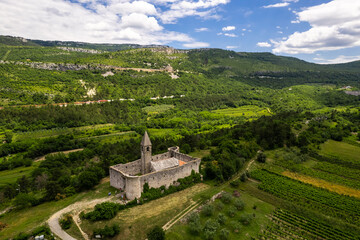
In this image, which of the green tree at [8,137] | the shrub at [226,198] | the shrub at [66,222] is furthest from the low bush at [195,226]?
the green tree at [8,137]

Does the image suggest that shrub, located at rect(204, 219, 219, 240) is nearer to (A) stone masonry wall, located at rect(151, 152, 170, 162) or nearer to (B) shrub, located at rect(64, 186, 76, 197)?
(A) stone masonry wall, located at rect(151, 152, 170, 162)

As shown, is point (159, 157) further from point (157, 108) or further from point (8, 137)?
point (157, 108)

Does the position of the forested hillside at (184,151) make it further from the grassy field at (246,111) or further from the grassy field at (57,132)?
the grassy field at (246,111)

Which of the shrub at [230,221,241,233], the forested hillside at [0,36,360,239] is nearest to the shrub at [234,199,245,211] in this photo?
the forested hillside at [0,36,360,239]

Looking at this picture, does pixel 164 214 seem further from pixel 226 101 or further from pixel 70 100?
pixel 226 101

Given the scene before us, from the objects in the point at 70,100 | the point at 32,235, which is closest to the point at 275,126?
the point at 32,235

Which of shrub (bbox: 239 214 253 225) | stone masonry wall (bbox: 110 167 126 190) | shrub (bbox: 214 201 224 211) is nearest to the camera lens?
shrub (bbox: 239 214 253 225)

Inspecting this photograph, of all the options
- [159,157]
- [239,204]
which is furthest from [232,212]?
[159,157]
